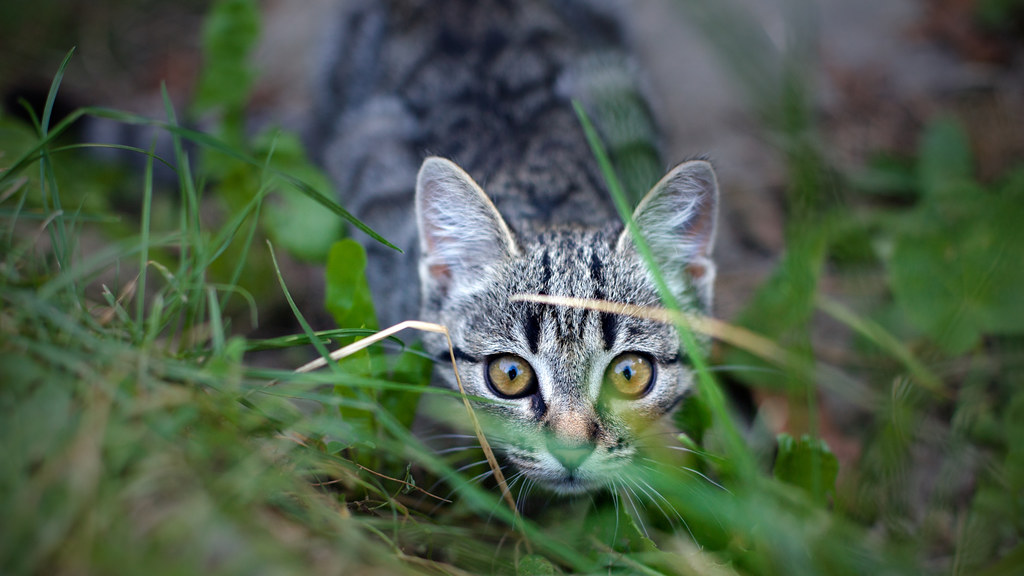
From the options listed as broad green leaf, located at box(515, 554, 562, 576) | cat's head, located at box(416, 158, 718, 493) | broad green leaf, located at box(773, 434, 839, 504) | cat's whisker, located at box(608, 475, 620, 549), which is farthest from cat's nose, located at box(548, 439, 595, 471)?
broad green leaf, located at box(773, 434, 839, 504)

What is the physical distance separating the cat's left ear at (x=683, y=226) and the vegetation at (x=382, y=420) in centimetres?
25

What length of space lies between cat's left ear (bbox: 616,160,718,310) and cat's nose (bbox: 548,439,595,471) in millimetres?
641

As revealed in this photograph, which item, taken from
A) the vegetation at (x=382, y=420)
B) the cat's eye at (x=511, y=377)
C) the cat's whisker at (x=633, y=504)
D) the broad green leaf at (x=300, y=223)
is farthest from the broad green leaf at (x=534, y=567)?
the broad green leaf at (x=300, y=223)

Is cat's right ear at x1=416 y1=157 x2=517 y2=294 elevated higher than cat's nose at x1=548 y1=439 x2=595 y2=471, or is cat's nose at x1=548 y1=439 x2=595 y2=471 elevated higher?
cat's right ear at x1=416 y1=157 x2=517 y2=294

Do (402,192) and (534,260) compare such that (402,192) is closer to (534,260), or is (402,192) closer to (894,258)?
(534,260)

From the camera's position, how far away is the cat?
1.85 meters

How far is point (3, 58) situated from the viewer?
347 cm

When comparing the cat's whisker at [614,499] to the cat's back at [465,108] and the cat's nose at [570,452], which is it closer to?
the cat's nose at [570,452]

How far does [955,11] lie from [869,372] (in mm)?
2843

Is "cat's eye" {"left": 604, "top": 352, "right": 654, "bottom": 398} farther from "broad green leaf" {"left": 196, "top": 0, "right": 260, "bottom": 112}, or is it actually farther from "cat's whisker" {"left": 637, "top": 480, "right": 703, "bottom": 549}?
"broad green leaf" {"left": 196, "top": 0, "right": 260, "bottom": 112}

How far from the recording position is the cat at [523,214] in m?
1.85

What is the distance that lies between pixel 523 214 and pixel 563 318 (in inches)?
26.2

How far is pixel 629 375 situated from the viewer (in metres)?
1.92

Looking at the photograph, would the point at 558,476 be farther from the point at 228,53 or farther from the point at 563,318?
the point at 228,53
